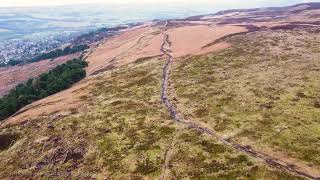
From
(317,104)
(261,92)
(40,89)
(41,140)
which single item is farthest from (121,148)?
(40,89)

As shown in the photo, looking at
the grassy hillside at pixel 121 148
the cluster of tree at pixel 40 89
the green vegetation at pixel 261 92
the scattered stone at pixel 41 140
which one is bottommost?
the cluster of tree at pixel 40 89

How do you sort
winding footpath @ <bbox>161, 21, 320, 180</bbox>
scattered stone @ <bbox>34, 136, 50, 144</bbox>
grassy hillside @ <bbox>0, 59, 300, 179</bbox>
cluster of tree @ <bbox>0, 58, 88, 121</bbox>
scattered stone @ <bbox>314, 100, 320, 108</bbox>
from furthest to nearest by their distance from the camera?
cluster of tree @ <bbox>0, 58, 88, 121</bbox>
scattered stone @ <bbox>34, 136, 50, 144</bbox>
scattered stone @ <bbox>314, 100, 320, 108</bbox>
grassy hillside @ <bbox>0, 59, 300, 179</bbox>
winding footpath @ <bbox>161, 21, 320, 180</bbox>

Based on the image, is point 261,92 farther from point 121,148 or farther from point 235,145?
point 121,148

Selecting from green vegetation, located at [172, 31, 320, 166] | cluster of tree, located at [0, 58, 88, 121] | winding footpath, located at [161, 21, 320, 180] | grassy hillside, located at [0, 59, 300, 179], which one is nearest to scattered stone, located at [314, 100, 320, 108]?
green vegetation, located at [172, 31, 320, 166]

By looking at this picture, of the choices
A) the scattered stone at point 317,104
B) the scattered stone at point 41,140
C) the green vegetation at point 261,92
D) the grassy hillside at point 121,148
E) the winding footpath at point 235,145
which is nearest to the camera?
the winding footpath at point 235,145

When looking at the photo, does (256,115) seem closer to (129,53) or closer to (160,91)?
(160,91)

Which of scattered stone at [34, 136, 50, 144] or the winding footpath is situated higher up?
the winding footpath

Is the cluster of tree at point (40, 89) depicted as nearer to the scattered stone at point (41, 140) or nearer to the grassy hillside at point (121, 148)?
the grassy hillside at point (121, 148)

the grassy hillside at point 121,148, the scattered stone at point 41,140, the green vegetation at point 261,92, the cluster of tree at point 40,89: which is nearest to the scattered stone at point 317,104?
the green vegetation at point 261,92

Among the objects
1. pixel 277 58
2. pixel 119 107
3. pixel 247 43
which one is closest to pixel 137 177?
pixel 119 107

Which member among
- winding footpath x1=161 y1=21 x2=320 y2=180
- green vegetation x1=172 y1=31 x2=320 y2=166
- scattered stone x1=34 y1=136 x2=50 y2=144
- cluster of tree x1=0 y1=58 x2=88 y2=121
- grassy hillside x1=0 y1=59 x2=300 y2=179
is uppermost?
green vegetation x1=172 y1=31 x2=320 y2=166

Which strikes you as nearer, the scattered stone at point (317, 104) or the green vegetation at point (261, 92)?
the green vegetation at point (261, 92)

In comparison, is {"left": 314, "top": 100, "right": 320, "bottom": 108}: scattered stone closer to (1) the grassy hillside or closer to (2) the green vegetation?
(2) the green vegetation
